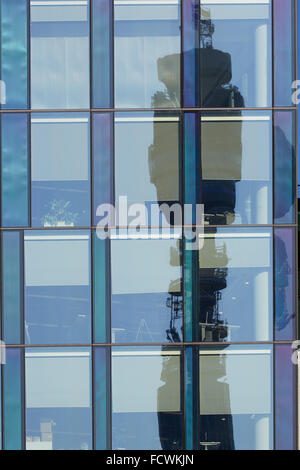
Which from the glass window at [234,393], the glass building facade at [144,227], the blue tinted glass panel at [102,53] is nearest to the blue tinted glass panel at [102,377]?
the glass building facade at [144,227]

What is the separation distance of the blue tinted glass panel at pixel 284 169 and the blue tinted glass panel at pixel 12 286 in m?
5.73

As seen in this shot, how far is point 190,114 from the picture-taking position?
11117 mm

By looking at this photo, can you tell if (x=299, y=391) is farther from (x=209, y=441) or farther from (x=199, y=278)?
(x=199, y=278)

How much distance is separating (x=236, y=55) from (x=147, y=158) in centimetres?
303

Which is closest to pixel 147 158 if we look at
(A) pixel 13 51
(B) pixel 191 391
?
(A) pixel 13 51

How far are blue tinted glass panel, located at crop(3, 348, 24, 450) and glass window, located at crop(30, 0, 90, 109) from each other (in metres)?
5.56

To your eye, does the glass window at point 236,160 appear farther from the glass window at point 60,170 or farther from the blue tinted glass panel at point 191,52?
the glass window at point 60,170

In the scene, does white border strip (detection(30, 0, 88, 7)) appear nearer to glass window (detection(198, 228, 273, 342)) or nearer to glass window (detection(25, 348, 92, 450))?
glass window (detection(198, 228, 273, 342))

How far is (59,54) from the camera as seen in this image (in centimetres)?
1116

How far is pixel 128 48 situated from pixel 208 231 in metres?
4.42

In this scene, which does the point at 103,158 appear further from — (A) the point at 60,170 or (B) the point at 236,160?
(B) the point at 236,160

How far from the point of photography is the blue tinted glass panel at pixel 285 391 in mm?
11094
